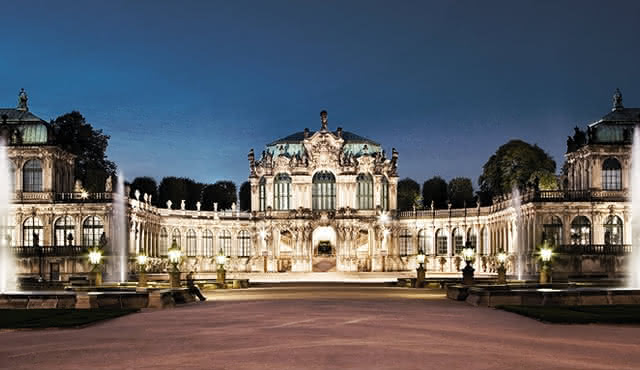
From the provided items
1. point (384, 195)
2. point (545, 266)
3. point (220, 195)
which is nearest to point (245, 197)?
point (220, 195)

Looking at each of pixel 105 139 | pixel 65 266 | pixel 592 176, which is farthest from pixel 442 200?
pixel 65 266

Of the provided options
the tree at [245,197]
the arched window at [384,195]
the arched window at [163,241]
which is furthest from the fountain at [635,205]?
the tree at [245,197]

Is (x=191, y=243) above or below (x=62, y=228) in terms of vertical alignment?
below

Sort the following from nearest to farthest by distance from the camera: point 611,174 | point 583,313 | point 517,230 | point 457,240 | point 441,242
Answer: point 583,313 → point 611,174 → point 517,230 → point 457,240 → point 441,242

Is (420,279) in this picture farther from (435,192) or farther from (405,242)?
(435,192)

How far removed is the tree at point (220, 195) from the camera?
12381 cm

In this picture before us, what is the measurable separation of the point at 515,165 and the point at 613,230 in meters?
25.8

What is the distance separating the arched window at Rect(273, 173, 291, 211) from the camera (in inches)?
4107

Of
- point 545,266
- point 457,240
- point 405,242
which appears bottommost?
point 545,266

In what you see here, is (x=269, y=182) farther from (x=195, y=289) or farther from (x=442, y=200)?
(x=195, y=289)

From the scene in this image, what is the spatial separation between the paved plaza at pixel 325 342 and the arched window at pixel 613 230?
50595 millimetres

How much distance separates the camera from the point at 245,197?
128 metres

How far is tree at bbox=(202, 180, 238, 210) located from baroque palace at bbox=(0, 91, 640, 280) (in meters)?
17.8

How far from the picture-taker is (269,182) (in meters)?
104
